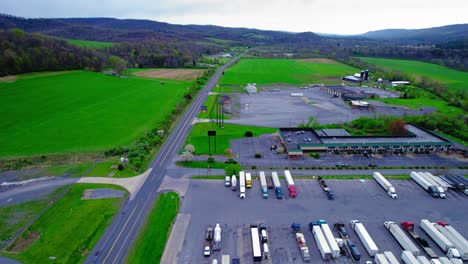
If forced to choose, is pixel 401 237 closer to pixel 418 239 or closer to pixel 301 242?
pixel 418 239

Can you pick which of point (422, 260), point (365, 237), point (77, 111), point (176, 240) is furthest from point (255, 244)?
point (77, 111)

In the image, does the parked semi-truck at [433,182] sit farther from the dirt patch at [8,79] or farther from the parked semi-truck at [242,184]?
the dirt patch at [8,79]

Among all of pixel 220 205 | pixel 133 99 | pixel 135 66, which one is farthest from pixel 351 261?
pixel 135 66

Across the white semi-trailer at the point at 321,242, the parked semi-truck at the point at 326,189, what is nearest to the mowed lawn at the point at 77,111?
the parked semi-truck at the point at 326,189

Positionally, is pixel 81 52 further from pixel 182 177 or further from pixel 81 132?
pixel 182 177

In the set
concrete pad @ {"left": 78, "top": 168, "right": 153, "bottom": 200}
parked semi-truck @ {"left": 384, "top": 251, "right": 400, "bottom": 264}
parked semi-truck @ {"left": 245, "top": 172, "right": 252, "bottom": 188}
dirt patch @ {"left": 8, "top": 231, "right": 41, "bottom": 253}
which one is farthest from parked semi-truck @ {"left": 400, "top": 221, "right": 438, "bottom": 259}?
dirt patch @ {"left": 8, "top": 231, "right": 41, "bottom": 253}
